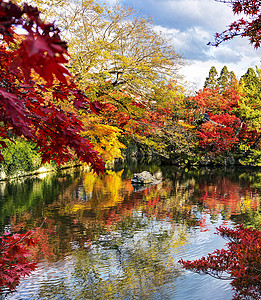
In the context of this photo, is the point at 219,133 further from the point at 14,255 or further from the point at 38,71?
the point at 38,71

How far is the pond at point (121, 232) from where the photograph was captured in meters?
4.54

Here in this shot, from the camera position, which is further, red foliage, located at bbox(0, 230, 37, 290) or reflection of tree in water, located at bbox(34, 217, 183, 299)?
reflection of tree in water, located at bbox(34, 217, 183, 299)

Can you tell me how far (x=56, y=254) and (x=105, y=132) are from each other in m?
9.73

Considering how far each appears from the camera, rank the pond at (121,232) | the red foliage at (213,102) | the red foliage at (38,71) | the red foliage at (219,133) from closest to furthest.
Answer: the red foliage at (38,71) → the pond at (121,232) → the red foliage at (219,133) → the red foliage at (213,102)

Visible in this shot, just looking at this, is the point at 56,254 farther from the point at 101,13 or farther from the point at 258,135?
the point at 258,135

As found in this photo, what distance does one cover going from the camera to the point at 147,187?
13734 mm

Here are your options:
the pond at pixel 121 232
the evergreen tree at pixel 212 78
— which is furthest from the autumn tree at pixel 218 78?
the pond at pixel 121 232

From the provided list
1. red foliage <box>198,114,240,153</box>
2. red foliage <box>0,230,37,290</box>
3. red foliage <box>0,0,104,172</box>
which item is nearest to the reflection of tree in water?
red foliage <box>0,230,37,290</box>

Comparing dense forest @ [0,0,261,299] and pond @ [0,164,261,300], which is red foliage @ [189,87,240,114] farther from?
pond @ [0,164,261,300]

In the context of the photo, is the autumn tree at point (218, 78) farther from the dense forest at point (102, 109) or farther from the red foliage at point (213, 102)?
the red foliage at point (213, 102)

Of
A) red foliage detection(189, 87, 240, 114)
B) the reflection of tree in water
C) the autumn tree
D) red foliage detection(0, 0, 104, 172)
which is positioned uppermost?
the autumn tree

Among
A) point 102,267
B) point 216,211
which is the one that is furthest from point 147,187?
point 102,267

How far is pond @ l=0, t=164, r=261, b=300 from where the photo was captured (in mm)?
4535

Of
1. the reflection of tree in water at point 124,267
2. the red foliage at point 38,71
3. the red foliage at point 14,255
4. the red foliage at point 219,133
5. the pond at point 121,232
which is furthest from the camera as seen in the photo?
the red foliage at point 219,133
